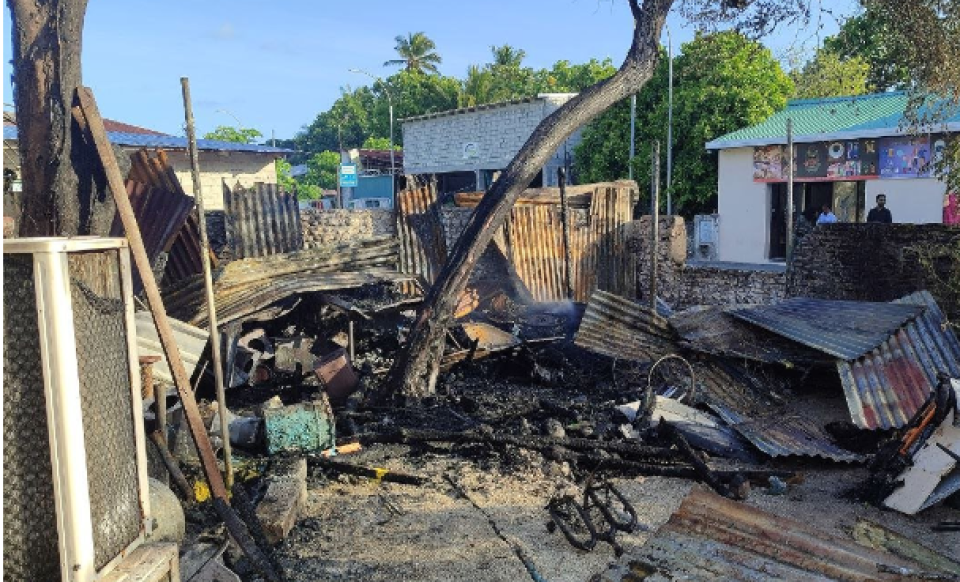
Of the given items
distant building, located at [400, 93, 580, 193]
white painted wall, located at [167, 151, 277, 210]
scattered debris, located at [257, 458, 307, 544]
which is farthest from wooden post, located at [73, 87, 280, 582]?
distant building, located at [400, 93, 580, 193]

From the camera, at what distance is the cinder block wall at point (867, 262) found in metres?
9.68

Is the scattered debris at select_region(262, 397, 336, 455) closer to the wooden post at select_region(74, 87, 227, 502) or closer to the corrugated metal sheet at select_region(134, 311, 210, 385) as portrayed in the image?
the corrugated metal sheet at select_region(134, 311, 210, 385)

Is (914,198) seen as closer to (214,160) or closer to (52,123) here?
(214,160)

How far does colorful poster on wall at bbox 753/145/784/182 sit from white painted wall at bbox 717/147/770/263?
18 cm

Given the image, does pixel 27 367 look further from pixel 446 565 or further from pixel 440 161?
pixel 440 161

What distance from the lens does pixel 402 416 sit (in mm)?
7703

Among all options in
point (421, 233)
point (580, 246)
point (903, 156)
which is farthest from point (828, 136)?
point (421, 233)

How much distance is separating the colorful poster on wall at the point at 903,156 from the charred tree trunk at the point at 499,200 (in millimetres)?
11386

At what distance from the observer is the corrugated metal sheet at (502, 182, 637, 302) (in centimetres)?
1377

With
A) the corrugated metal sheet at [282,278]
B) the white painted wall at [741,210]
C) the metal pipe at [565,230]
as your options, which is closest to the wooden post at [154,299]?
the corrugated metal sheet at [282,278]

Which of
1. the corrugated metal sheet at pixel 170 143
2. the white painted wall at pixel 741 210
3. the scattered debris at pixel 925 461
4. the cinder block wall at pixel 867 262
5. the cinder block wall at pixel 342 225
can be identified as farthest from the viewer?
the white painted wall at pixel 741 210

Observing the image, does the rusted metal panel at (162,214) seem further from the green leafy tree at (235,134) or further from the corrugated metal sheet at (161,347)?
the green leafy tree at (235,134)

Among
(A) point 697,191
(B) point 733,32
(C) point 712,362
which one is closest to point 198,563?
(C) point 712,362

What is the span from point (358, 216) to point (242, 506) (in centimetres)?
975
